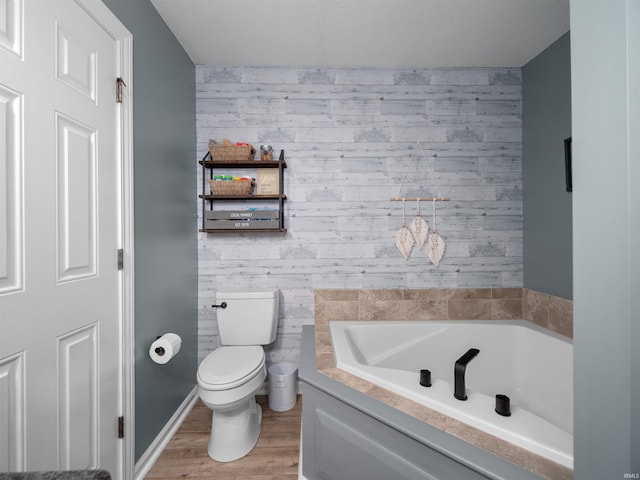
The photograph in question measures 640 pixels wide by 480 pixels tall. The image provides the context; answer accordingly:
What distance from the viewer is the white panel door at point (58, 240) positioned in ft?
2.90

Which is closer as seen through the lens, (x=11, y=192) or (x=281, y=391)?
(x=11, y=192)

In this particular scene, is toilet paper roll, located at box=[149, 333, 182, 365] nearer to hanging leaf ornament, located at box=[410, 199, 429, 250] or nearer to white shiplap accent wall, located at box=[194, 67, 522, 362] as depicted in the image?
white shiplap accent wall, located at box=[194, 67, 522, 362]


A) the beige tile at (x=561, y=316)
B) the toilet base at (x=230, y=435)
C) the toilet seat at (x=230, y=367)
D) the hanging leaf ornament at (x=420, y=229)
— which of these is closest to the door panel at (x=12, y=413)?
the toilet seat at (x=230, y=367)

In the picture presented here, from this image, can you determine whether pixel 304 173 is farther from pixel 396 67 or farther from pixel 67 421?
pixel 67 421

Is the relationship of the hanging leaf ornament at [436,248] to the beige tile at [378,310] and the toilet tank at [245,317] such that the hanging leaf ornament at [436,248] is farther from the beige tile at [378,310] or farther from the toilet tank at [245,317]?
the toilet tank at [245,317]

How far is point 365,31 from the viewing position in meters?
1.81

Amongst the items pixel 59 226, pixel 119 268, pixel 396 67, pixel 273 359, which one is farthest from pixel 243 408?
pixel 396 67

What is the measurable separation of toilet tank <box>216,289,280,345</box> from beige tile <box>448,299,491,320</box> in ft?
4.37

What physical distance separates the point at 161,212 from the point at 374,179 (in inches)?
57.3

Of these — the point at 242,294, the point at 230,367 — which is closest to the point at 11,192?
the point at 230,367

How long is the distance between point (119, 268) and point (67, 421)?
0.60 m

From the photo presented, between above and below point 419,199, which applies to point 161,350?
below

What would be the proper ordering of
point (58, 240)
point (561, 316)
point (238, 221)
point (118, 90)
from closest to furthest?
1. point (58, 240)
2. point (118, 90)
3. point (561, 316)
4. point (238, 221)

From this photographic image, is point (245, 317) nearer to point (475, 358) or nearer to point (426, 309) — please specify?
point (426, 309)
